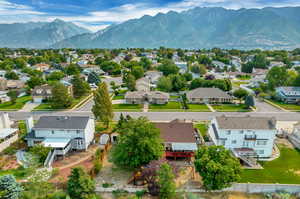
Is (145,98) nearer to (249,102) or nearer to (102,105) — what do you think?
(102,105)

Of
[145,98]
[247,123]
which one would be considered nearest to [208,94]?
[145,98]

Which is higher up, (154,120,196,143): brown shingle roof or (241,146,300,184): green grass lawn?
(154,120,196,143): brown shingle roof

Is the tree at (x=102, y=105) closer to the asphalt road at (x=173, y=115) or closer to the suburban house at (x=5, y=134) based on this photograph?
the asphalt road at (x=173, y=115)

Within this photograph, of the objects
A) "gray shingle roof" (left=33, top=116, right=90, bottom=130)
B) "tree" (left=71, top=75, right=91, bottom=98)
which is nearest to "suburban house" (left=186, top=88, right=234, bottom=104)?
"tree" (left=71, top=75, right=91, bottom=98)

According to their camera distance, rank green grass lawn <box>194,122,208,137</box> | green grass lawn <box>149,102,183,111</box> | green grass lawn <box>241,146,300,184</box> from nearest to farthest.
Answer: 1. green grass lawn <box>241,146,300,184</box>
2. green grass lawn <box>194,122,208,137</box>
3. green grass lawn <box>149,102,183,111</box>

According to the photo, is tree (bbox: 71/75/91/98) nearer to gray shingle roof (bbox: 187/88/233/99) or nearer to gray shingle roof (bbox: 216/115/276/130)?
gray shingle roof (bbox: 187/88/233/99)

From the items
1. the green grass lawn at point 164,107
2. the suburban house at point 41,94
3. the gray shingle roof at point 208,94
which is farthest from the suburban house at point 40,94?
the gray shingle roof at point 208,94
